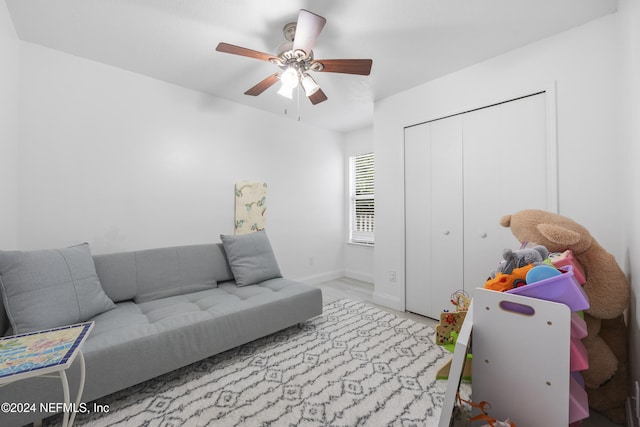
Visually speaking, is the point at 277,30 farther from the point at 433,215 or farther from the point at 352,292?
the point at 352,292

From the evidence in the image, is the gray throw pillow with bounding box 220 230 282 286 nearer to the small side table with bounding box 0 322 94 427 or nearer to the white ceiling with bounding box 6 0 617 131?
the small side table with bounding box 0 322 94 427

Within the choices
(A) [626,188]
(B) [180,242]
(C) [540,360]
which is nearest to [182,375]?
(B) [180,242]

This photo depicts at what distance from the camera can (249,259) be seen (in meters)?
2.60

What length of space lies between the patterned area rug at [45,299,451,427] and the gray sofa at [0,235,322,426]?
15 cm

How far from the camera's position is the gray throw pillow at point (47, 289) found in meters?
1.46

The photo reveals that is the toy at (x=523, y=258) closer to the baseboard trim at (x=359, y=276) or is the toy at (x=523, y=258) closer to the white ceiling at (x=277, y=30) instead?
the white ceiling at (x=277, y=30)

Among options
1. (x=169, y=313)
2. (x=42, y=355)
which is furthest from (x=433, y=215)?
(x=42, y=355)

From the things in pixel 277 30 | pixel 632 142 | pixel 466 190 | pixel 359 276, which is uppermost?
pixel 277 30

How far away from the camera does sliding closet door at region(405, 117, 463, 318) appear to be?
2.53 meters

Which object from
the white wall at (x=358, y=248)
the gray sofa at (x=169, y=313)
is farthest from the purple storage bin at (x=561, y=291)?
the white wall at (x=358, y=248)

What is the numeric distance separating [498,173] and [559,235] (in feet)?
3.52

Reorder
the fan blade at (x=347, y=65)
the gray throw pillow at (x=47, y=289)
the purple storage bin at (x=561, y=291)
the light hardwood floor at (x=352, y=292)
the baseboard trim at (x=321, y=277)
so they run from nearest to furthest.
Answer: the purple storage bin at (x=561, y=291) < the gray throw pillow at (x=47, y=289) < the fan blade at (x=347, y=65) < the light hardwood floor at (x=352, y=292) < the baseboard trim at (x=321, y=277)

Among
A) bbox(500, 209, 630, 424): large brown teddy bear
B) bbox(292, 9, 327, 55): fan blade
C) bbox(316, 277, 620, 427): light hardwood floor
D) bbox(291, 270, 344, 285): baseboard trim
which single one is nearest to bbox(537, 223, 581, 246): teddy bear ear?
bbox(500, 209, 630, 424): large brown teddy bear

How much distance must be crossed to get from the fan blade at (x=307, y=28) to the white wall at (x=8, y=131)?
1825 mm
